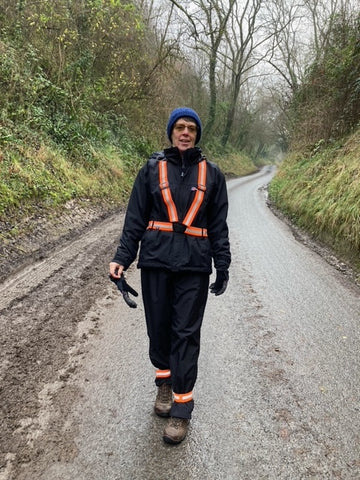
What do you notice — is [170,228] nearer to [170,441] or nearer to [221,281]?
[221,281]

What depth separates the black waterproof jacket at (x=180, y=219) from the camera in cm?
234

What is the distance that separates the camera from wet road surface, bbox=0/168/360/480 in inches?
83.7

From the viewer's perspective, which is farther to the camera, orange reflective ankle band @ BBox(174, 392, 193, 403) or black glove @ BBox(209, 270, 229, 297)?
black glove @ BBox(209, 270, 229, 297)

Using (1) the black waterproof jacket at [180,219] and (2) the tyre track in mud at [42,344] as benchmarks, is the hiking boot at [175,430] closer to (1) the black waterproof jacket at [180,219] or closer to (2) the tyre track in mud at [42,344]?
(2) the tyre track in mud at [42,344]

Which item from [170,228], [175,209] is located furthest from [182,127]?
[170,228]

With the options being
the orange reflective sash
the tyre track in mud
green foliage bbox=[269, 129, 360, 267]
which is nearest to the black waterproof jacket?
the orange reflective sash

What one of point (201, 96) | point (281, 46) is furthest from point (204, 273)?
point (281, 46)

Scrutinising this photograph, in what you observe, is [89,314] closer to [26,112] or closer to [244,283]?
[244,283]

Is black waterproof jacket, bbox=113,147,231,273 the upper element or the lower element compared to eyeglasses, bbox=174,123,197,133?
lower

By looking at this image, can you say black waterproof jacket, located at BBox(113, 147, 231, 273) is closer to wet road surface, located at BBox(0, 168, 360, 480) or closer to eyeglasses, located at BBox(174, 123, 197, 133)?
eyeglasses, located at BBox(174, 123, 197, 133)

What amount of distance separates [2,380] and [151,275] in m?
1.43

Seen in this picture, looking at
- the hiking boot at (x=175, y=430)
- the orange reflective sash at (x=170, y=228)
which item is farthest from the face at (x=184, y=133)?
the hiking boot at (x=175, y=430)

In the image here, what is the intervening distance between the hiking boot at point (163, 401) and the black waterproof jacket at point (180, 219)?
37.0 inches

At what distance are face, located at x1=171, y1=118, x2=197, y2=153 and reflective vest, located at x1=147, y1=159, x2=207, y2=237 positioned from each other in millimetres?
163
